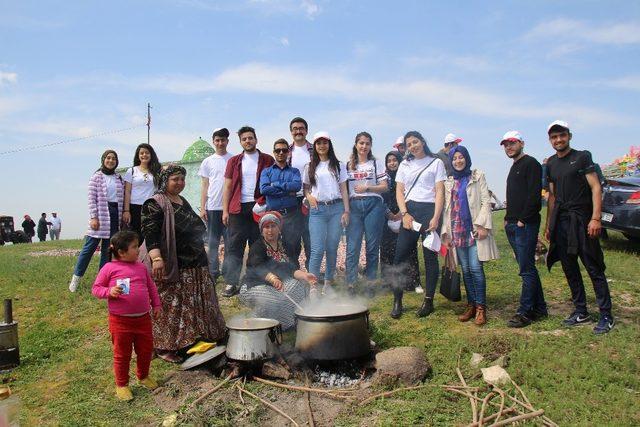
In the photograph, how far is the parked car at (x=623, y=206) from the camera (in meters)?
8.84

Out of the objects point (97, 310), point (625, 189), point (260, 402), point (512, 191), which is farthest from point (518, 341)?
point (625, 189)

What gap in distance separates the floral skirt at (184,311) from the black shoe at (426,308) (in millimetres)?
2469

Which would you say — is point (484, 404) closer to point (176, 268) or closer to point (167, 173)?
point (176, 268)

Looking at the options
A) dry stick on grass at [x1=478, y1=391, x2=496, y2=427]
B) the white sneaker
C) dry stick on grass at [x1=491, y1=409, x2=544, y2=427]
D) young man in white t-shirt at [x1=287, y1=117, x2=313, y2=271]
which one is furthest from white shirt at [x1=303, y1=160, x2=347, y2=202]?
the white sneaker

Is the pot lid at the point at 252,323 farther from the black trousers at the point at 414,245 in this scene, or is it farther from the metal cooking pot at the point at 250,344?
the black trousers at the point at 414,245

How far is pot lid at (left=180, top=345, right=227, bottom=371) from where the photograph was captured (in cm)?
452

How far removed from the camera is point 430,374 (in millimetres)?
4438

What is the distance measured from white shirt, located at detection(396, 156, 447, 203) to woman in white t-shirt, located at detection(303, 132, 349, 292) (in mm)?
809

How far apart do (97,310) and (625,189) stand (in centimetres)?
942

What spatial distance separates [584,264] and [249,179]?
4.03 metres

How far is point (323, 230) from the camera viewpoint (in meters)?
6.16

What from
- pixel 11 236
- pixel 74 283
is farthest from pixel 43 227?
pixel 74 283

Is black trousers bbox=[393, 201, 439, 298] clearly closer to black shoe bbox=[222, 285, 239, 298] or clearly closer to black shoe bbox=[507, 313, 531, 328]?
black shoe bbox=[507, 313, 531, 328]

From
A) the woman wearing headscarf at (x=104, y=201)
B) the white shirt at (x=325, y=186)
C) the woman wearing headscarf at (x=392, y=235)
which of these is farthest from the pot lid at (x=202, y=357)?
the woman wearing headscarf at (x=104, y=201)
